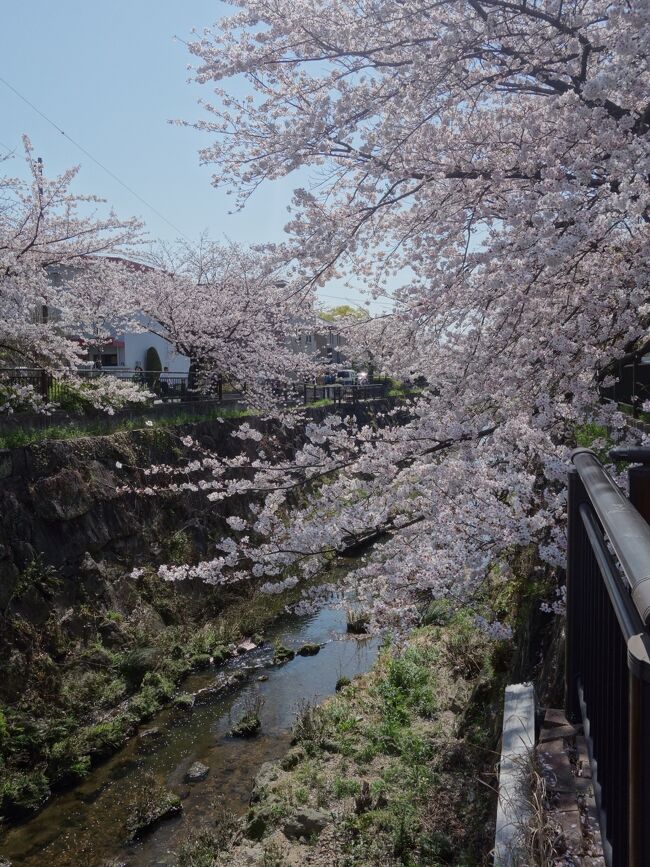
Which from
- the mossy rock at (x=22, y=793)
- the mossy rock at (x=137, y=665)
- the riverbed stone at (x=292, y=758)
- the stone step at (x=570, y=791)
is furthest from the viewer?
the mossy rock at (x=137, y=665)

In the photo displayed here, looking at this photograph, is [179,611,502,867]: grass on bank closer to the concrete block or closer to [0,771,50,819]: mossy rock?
the concrete block

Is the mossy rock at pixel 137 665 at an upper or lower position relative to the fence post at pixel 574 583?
lower

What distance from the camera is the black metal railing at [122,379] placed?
1405 centimetres

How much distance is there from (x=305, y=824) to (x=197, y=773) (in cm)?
235

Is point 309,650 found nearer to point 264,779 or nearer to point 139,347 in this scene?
point 264,779

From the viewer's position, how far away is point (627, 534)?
146 centimetres

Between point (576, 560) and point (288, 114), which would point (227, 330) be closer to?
point (288, 114)

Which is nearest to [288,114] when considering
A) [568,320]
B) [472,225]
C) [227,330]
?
[472,225]

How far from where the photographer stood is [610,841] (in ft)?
5.96

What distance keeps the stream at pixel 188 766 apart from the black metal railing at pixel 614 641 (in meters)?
4.63

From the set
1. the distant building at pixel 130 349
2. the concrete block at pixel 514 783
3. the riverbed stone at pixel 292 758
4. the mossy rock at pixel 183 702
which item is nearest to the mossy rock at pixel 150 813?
the riverbed stone at pixel 292 758

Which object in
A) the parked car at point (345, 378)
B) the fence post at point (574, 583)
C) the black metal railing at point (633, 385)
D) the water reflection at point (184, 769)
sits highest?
the parked car at point (345, 378)

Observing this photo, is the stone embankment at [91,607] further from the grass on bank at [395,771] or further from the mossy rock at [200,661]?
the grass on bank at [395,771]

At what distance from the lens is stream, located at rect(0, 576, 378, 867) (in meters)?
7.68
